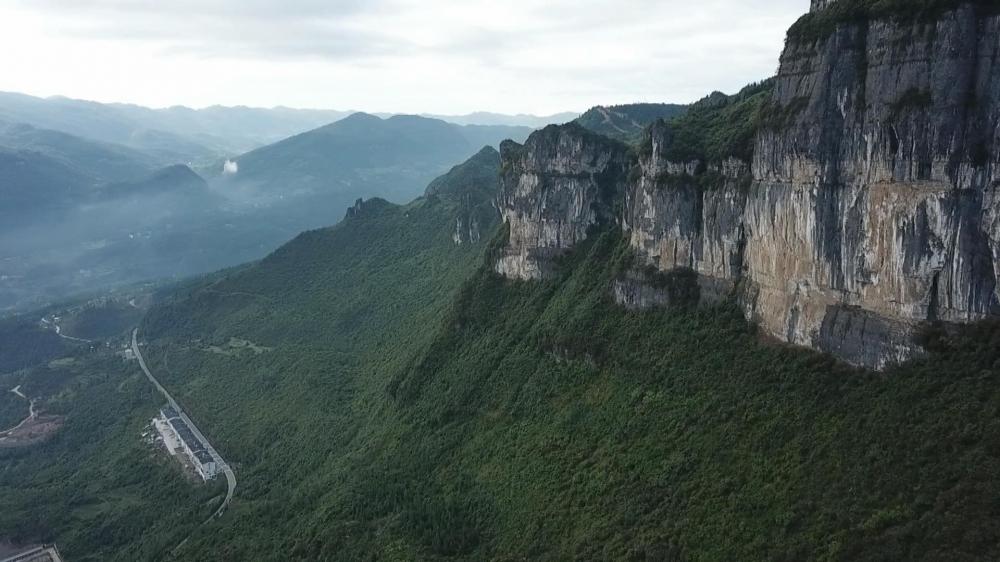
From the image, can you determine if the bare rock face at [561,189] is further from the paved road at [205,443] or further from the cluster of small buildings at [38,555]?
the cluster of small buildings at [38,555]

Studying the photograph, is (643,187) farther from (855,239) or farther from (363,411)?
(363,411)

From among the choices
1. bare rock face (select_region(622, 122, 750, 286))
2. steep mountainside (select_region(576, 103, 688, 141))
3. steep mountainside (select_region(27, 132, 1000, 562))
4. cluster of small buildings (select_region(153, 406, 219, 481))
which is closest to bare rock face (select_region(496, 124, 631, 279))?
steep mountainside (select_region(27, 132, 1000, 562))

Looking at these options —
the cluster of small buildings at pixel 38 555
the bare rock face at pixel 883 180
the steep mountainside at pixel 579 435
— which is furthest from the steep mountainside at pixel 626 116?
the cluster of small buildings at pixel 38 555

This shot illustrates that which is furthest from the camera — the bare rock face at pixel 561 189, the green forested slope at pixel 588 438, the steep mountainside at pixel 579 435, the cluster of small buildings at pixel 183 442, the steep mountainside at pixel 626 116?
the steep mountainside at pixel 626 116

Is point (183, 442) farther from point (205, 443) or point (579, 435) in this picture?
point (579, 435)

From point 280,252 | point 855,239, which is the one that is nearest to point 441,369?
point 855,239

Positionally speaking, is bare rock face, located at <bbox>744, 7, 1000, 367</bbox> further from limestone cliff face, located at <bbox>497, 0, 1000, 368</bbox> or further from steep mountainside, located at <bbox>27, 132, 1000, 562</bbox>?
steep mountainside, located at <bbox>27, 132, 1000, 562</bbox>
